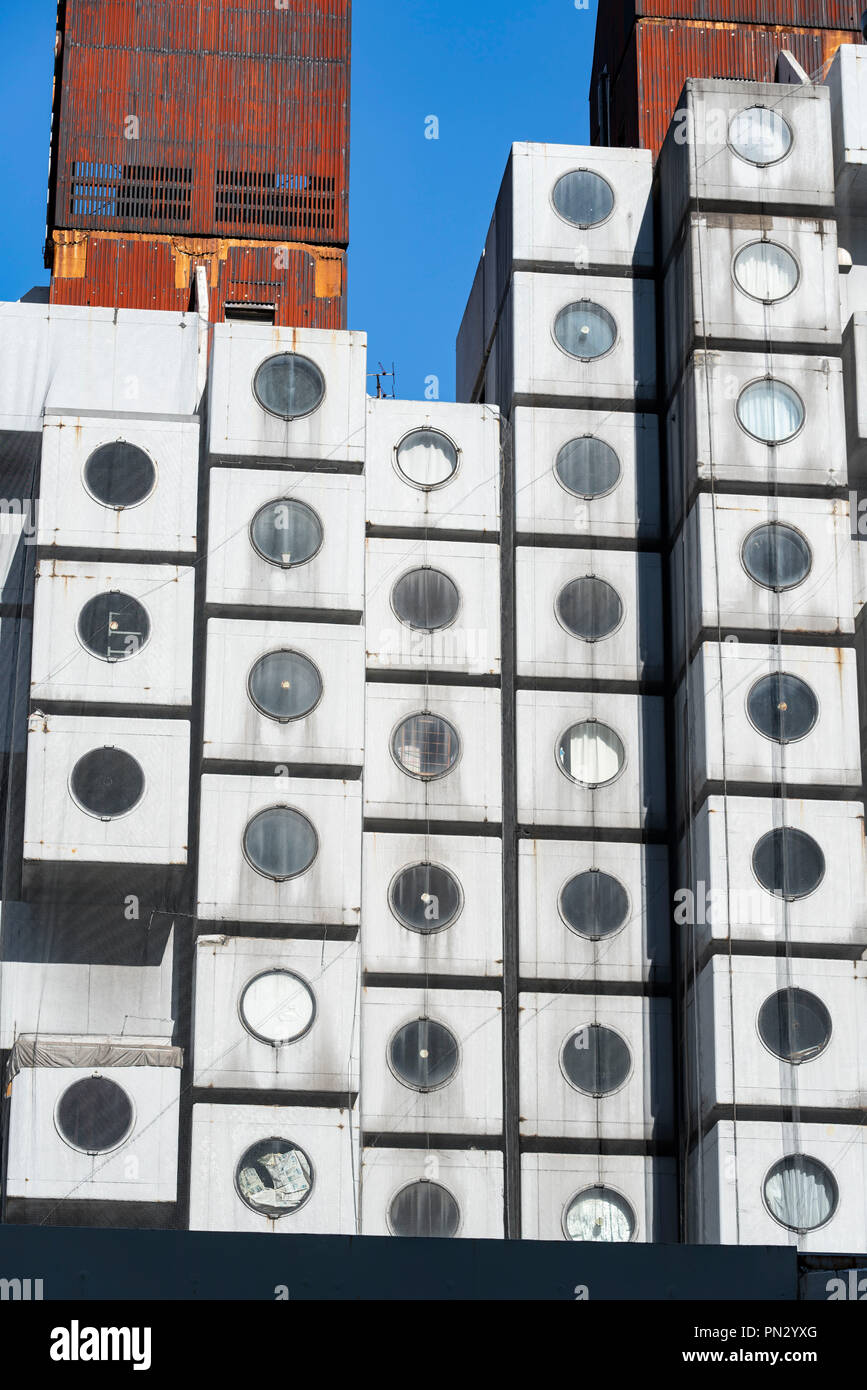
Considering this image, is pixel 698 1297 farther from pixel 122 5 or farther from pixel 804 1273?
pixel 122 5

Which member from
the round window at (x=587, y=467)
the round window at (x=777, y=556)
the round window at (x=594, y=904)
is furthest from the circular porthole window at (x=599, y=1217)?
the round window at (x=587, y=467)

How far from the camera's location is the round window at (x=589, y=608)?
147 ft

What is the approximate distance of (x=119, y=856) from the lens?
41031 mm

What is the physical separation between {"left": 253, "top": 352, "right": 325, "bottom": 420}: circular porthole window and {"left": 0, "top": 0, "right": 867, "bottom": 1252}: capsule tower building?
2.9 inches

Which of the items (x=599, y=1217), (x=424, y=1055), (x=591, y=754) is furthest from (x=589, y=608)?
(x=599, y=1217)

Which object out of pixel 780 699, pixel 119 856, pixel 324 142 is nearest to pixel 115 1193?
pixel 119 856

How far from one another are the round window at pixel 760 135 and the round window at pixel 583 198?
3.32 metres

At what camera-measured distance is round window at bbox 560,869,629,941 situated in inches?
1683

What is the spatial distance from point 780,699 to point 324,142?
179 ft

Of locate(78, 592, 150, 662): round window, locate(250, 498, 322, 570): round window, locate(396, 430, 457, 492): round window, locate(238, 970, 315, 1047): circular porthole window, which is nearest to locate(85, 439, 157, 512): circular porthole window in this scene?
locate(78, 592, 150, 662): round window

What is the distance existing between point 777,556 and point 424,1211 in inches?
545

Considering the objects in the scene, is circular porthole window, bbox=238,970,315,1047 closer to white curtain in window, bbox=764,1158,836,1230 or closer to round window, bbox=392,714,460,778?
round window, bbox=392,714,460,778

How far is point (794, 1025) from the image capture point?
40.2m

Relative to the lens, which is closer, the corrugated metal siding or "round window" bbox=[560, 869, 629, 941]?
"round window" bbox=[560, 869, 629, 941]
